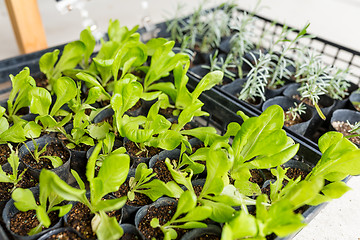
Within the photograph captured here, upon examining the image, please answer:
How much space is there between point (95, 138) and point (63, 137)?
9 cm

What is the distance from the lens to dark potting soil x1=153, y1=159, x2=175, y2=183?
0.69 metres

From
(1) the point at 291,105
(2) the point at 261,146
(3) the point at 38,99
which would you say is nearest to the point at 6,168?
(3) the point at 38,99

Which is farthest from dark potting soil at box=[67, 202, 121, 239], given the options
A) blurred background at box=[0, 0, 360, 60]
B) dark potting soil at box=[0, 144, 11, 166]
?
blurred background at box=[0, 0, 360, 60]

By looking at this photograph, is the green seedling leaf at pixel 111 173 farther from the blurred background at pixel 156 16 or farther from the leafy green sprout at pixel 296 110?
the blurred background at pixel 156 16

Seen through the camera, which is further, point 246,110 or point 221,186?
point 246,110

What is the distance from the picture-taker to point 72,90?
720mm

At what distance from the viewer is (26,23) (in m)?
1.18

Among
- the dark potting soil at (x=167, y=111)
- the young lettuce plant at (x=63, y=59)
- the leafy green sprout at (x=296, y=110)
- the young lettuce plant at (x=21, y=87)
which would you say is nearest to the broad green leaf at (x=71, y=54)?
the young lettuce plant at (x=63, y=59)

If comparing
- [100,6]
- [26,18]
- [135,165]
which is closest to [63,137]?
[135,165]

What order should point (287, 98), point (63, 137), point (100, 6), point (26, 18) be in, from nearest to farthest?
point (63, 137), point (287, 98), point (26, 18), point (100, 6)

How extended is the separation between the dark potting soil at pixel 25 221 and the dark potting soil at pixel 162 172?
0.21 m

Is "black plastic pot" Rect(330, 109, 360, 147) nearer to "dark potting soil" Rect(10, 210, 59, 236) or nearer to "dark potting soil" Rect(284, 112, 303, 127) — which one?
"dark potting soil" Rect(284, 112, 303, 127)

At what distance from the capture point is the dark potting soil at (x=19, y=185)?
63 centimetres

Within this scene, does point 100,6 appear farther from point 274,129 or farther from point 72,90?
point 274,129
